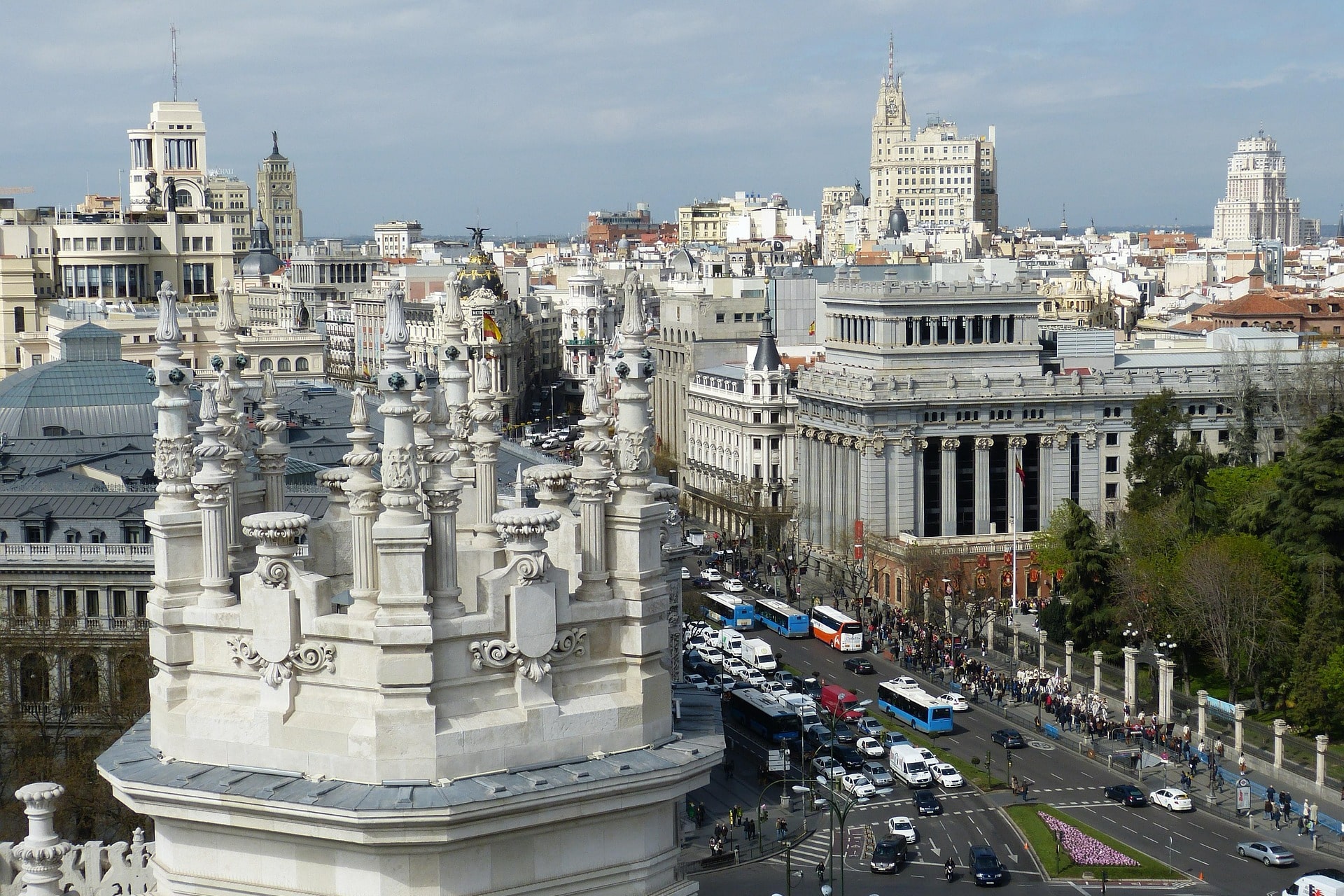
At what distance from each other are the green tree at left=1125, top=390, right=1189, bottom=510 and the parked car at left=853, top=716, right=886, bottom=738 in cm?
3257

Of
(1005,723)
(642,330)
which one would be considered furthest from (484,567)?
(1005,723)

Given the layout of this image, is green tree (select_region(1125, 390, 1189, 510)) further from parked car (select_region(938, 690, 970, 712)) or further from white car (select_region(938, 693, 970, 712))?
white car (select_region(938, 693, 970, 712))

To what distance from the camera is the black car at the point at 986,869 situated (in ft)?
192

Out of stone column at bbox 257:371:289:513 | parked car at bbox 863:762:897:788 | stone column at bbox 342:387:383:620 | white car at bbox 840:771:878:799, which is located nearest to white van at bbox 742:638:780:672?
parked car at bbox 863:762:897:788

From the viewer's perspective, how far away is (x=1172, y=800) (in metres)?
67.0

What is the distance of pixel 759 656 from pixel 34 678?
3437 cm

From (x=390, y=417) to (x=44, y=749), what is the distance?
46.8m

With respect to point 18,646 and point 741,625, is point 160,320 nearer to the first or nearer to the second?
point 18,646

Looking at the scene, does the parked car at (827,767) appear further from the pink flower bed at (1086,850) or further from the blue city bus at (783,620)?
the blue city bus at (783,620)

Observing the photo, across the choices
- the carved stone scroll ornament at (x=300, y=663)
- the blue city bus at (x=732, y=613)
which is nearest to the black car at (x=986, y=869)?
the blue city bus at (x=732, y=613)

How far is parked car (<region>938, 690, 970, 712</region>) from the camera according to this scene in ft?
267

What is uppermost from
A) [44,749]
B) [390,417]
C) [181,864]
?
[390,417]

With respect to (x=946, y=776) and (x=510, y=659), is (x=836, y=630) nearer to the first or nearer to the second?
(x=946, y=776)

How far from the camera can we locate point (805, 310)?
162 meters
